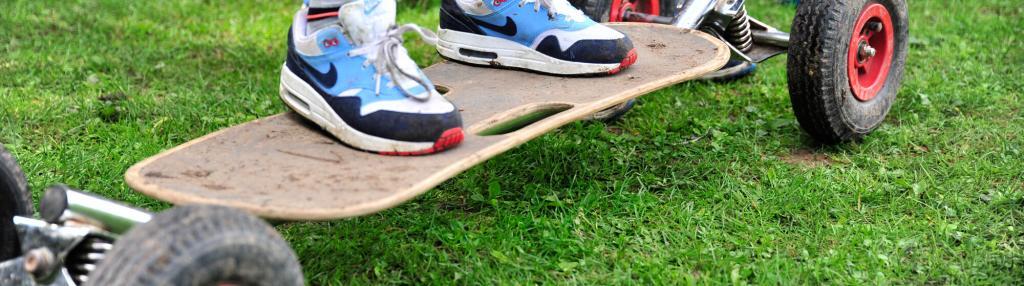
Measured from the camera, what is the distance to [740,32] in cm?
308

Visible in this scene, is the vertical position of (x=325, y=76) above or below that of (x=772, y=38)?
above

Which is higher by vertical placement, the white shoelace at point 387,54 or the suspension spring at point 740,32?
the white shoelace at point 387,54

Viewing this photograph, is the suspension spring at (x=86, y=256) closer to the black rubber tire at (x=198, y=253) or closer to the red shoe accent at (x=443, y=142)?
the black rubber tire at (x=198, y=253)

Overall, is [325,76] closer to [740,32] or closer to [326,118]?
[326,118]

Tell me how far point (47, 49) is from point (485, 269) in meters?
2.47

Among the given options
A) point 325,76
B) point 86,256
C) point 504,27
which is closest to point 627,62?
point 504,27

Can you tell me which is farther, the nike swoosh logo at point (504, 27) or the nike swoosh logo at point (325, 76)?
the nike swoosh logo at point (504, 27)

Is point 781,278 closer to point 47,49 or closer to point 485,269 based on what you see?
point 485,269

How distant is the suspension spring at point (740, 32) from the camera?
3.07 meters

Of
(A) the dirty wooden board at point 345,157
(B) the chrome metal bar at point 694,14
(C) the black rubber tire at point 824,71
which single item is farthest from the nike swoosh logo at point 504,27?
(C) the black rubber tire at point 824,71

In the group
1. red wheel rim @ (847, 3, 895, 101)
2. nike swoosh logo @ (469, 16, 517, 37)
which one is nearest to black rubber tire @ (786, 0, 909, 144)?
red wheel rim @ (847, 3, 895, 101)

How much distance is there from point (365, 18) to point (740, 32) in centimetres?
149

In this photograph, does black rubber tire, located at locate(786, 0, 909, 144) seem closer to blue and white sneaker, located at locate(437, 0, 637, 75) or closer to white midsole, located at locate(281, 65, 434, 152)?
blue and white sneaker, located at locate(437, 0, 637, 75)

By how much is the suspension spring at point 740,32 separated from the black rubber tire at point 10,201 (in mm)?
2037
